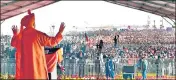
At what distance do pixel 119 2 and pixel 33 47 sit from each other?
6069mm

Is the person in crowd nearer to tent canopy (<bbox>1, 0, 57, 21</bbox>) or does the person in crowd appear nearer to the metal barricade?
the metal barricade

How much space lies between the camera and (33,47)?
438 inches

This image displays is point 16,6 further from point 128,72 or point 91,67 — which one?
point 128,72

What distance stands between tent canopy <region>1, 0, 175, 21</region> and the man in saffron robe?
3.09 m

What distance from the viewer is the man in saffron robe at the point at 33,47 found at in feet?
36.5

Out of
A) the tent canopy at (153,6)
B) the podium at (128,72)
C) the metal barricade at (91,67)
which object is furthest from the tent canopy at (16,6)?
the podium at (128,72)

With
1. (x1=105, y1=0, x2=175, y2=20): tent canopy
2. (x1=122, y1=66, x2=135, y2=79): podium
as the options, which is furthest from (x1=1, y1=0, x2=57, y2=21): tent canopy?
(x1=122, y1=66, x2=135, y2=79): podium

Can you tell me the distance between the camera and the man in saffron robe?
1112cm

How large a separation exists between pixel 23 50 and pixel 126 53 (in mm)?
14942

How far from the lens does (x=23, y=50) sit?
11.3 m

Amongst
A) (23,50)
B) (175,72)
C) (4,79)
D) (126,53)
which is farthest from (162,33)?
(23,50)

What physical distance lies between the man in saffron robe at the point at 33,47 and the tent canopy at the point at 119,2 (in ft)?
A: 10.1

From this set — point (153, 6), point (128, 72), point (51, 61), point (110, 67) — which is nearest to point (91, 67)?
point (128, 72)

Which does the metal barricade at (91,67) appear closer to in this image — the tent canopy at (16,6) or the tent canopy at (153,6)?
the tent canopy at (153,6)
